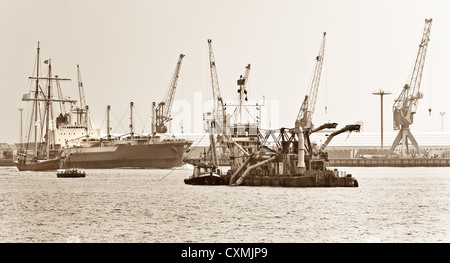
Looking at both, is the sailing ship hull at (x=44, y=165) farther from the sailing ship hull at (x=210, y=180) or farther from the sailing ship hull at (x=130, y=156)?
the sailing ship hull at (x=210, y=180)

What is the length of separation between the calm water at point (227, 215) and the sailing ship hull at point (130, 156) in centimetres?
8357

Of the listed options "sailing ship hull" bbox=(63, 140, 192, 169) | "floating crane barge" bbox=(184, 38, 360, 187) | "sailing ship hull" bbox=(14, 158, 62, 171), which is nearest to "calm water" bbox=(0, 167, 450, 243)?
"floating crane barge" bbox=(184, 38, 360, 187)

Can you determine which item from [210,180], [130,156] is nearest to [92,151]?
[130,156]

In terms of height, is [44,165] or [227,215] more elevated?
[44,165]

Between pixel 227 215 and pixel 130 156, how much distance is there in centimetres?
11882

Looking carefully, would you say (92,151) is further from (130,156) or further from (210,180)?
(210,180)

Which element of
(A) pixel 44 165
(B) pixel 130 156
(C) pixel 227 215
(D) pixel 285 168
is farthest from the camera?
(B) pixel 130 156

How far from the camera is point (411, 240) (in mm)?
45062

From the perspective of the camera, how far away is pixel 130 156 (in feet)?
577

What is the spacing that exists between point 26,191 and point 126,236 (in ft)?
151

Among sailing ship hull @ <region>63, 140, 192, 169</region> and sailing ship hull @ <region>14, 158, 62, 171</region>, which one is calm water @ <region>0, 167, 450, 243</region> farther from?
sailing ship hull @ <region>63, 140, 192, 169</region>

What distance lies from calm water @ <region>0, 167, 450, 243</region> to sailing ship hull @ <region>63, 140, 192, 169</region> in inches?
3290
